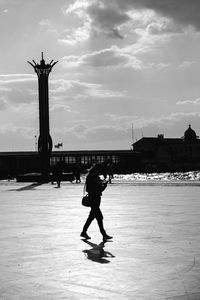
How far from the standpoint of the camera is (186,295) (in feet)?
20.0

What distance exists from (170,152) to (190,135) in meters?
13.0

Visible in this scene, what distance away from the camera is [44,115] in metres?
48.5

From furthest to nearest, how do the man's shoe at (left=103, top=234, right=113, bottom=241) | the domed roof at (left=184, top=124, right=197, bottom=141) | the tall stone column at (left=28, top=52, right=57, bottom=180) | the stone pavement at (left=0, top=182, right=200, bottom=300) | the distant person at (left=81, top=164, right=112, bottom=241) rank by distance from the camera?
the domed roof at (left=184, top=124, right=197, bottom=141), the tall stone column at (left=28, top=52, right=57, bottom=180), the distant person at (left=81, top=164, right=112, bottom=241), the man's shoe at (left=103, top=234, right=113, bottom=241), the stone pavement at (left=0, top=182, right=200, bottom=300)

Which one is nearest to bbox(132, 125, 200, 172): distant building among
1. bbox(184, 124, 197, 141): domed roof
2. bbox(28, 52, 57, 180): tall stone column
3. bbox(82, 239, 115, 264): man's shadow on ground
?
bbox(184, 124, 197, 141): domed roof

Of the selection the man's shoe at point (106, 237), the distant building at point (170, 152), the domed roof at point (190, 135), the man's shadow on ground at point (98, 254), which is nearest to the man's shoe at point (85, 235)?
the man's shoe at point (106, 237)

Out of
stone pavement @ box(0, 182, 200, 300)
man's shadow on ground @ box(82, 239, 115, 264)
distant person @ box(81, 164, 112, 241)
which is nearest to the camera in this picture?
stone pavement @ box(0, 182, 200, 300)

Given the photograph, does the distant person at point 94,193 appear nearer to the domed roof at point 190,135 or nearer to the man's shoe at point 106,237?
the man's shoe at point 106,237

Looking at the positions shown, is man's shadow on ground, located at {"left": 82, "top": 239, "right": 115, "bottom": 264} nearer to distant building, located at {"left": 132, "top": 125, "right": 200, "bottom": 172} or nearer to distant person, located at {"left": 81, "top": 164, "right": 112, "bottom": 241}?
distant person, located at {"left": 81, "top": 164, "right": 112, "bottom": 241}

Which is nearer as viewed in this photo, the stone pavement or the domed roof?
the stone pavement

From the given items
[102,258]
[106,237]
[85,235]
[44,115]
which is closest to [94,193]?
[85,235]

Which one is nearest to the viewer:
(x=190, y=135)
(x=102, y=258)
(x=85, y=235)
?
(x=102, y=258)

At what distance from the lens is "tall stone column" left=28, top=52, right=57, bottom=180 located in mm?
47031

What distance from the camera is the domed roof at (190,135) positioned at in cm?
16235

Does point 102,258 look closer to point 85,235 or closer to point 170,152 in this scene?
point 85,235
